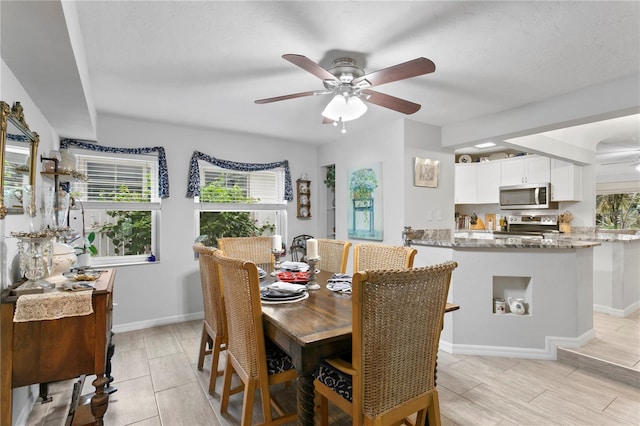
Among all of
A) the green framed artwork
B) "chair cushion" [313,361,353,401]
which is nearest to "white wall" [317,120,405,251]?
the green framed artwork

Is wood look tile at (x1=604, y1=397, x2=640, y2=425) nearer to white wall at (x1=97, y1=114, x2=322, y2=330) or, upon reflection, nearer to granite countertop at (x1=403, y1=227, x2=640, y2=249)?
granite countertop at (x1=403, y1=227, x2=640, y2=249)

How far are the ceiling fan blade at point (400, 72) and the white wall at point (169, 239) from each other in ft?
8.36

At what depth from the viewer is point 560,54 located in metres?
2.19

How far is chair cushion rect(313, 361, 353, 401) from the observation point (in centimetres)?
142

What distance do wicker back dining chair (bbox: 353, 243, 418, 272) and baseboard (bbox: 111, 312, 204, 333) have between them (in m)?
2.44

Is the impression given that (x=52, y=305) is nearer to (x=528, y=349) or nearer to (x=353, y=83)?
(x=353, y=83)

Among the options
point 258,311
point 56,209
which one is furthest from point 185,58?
point 258,311

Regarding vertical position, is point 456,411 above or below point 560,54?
below

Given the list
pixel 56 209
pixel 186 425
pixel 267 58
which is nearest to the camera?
pixel 186 425

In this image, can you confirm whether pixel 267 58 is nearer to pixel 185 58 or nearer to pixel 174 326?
pixel 185 58

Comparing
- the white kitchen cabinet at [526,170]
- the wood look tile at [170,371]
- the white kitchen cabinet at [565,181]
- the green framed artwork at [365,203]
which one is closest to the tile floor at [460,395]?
the wood look tile at [170,371]

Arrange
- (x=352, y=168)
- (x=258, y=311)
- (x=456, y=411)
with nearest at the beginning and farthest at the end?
(x=258, y=311) < (x=456, y=411) < (x=352, y=168)

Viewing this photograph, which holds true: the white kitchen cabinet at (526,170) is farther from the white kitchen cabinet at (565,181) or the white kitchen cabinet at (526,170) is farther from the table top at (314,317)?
the table top at (314,317)

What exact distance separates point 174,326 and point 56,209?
1.79 metres
